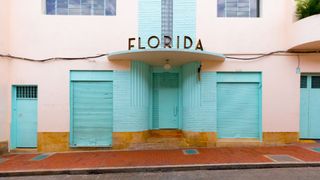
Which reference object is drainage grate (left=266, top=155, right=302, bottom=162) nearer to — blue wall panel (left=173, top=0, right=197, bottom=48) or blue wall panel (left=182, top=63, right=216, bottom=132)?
blue wall panel (left=182, top=63, right=216, bottom=132)

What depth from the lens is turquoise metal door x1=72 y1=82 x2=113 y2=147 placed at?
794 cm

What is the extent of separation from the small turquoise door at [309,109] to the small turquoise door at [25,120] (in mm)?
11382

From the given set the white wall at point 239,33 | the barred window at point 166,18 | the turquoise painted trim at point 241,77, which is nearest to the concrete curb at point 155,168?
the turquoise painted trim at point 241,77

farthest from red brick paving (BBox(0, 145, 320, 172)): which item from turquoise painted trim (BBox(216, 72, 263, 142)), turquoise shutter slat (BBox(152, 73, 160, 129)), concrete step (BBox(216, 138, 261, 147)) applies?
turquoise painted trim (BBox(216, 72, 263, 142))

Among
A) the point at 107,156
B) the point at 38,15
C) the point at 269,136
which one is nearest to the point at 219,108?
the point at 269,136

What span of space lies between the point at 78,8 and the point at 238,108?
8262 mm

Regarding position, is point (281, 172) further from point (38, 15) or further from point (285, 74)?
point (38, 15)

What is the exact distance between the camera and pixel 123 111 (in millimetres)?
7820

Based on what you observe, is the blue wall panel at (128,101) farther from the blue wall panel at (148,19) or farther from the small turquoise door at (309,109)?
the small turquoise door at (309,109)

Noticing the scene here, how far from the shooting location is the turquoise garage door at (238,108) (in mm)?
8109

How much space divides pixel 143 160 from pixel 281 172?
421 cm

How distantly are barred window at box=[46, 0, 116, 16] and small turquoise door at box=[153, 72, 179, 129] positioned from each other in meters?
3.69

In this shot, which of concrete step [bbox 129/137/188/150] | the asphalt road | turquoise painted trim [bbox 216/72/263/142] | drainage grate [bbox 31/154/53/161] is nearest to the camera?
the asphalt road

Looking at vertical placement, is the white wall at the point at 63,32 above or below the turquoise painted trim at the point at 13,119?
above
